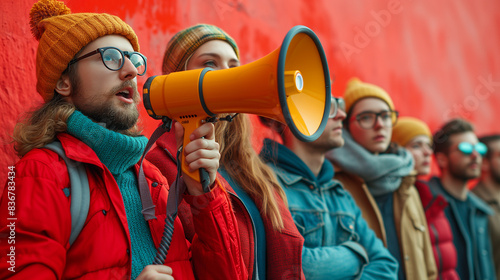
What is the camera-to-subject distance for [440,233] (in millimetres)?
3910

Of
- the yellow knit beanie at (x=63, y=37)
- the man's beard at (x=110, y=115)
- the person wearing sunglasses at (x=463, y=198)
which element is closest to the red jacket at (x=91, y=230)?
the man's beard at (x=110, y=115)

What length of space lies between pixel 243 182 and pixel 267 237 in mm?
268

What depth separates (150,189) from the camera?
72.6 inches

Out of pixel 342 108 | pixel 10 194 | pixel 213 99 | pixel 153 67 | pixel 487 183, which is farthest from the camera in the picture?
pixel 487 183

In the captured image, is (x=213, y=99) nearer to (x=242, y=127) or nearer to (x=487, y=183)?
(x=242, y=127)

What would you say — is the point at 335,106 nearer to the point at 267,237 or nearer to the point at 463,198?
the point at 267,237

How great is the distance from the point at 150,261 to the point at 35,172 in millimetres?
468

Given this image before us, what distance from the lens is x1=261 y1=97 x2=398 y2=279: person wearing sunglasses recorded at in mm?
2518

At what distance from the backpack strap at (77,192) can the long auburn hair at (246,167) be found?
86 centimetres

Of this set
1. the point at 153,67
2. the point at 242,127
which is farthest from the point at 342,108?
the point at 153,67

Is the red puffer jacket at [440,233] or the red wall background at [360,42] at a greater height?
the red wall background at [360,42]

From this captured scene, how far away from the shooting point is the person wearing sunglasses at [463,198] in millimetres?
4164

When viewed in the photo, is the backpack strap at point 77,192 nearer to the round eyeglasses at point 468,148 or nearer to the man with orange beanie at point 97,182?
the man with orange beanie at point 97,182

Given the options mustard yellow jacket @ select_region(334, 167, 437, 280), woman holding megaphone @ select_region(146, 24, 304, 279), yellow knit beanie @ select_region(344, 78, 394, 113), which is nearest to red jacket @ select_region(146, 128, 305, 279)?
woman holding megaphone @ select_region(146, 24, 304, 279)
